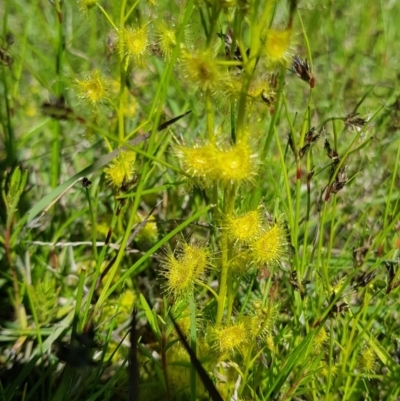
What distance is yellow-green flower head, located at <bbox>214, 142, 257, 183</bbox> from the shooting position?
0.65 m

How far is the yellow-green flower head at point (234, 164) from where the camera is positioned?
65 centimetres

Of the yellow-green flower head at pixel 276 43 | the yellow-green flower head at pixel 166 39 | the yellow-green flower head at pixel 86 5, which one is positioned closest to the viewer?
the yellow-green flower head at pixel 276 43

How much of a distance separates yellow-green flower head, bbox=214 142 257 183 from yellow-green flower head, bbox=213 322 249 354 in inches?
8.7

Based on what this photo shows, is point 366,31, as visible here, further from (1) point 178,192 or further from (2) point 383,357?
(2) point 383,357

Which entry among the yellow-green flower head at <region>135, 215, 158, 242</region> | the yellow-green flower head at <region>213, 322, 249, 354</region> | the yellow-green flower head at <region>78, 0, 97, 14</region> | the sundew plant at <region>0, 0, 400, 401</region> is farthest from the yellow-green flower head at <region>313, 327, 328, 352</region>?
the yellow-green flower head at <region>78, 0, 97, 14</region>

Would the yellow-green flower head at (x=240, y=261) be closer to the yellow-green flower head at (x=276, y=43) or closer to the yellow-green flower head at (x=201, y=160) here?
the yellow-green flower head at (x=201, y=160)

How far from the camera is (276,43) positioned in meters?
0.61

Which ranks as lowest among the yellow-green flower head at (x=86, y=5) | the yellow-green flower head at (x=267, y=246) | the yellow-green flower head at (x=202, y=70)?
the yellow-green flower head at (x=267, y=246)

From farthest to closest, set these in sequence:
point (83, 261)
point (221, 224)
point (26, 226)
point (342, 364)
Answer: point (83, 261) → point (26, 226) → point (342, 364) → point (221, 224)

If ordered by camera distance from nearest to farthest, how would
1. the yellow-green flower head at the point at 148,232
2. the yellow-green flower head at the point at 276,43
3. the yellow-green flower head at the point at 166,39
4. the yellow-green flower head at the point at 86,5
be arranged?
the yellow-green flower head at the point at 276,43 < the yellow-green flower head at the point at 166,39 < the yellow-green flower head at the point at 86,5 < the yellow-green flower head at the point at 148,232

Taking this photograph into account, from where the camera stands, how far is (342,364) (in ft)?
2.70

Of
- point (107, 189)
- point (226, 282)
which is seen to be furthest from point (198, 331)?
point (107, 189)

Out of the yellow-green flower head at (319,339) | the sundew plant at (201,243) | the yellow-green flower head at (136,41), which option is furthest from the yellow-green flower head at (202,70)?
the yellow-green flower head at (319,339)

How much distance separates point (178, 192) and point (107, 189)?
0.58ft
